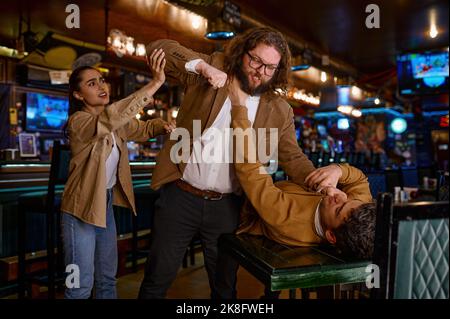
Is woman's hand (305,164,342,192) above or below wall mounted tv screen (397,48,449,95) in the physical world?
below

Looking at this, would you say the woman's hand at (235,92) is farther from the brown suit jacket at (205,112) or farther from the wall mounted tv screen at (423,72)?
the wall mounted tv screen at (423,72)

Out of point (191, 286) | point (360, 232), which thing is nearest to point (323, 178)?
point (360, 232)

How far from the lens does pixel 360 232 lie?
136cm

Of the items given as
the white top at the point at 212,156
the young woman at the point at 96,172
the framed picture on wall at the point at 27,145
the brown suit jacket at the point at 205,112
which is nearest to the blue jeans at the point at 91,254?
the young woman at the point at 96,172

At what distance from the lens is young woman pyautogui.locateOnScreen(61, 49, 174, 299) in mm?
1923

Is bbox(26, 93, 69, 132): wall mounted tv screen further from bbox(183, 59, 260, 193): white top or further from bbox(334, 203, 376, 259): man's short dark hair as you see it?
bbox(334, 203, 376, 259): man's short dark hair

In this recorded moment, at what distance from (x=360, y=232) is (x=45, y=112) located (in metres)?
7.50

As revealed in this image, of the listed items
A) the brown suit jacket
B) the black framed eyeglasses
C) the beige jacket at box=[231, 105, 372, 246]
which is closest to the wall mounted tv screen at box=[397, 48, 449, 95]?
the brown suit jacket

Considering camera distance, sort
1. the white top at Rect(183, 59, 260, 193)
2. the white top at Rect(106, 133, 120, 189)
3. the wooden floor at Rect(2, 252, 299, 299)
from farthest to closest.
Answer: the wooden floor at Rect(2, 252, 299, 299) → the white top at Rect(106, 133, 120, 189) → the white top at Rect(183, 59, 260, 193)

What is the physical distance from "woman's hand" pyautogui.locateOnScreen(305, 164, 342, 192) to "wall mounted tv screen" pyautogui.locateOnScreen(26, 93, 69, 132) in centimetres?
700

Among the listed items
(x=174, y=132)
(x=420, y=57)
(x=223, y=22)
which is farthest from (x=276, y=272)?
(x=420, y=57)

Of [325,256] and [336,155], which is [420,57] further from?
[325,256]

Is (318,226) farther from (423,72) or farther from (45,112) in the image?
(45,112)

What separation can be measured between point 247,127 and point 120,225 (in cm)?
273
